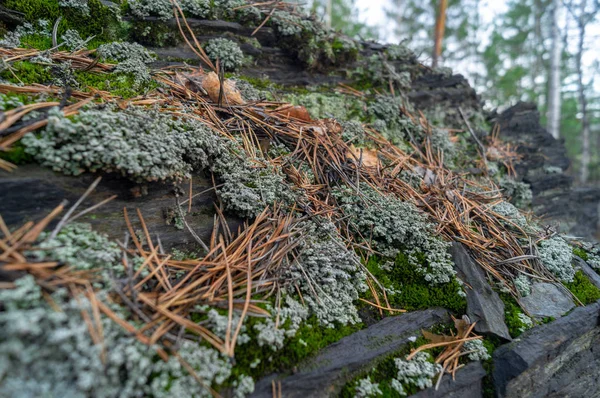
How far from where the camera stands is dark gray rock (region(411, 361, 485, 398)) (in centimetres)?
199

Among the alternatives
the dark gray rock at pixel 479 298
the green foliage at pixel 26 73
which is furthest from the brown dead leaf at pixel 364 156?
the green foliage at pixel 26 73

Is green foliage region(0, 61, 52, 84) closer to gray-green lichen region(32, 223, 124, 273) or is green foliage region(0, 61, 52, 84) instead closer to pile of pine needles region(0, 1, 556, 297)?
pile of pine needles region(0, 1, 556, 297)

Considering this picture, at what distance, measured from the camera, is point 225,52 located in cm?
373

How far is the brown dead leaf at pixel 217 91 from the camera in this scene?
3115 mm

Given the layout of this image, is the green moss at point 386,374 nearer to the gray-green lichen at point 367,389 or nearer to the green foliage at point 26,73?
the gray-green lichen at point 367,389

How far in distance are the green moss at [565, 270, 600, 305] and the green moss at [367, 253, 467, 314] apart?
1185 millimetres

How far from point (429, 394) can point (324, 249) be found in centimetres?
109

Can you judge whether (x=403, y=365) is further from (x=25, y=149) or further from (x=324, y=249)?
(x=25, y=149)

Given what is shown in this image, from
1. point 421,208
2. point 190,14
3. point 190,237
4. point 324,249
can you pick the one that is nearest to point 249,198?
point 190,237

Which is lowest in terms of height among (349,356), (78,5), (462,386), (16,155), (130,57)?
(462,386)

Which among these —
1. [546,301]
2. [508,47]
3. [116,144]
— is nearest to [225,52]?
[116,144]

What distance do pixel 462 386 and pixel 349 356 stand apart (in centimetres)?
78

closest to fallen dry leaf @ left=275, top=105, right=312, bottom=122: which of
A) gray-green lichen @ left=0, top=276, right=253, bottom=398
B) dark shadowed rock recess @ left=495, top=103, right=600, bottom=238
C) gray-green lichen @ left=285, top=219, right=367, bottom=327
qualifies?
gray-green lichen @ left=285, top=219, right=367, bottom=327

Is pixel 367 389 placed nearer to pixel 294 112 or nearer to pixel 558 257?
pixel 558 257
